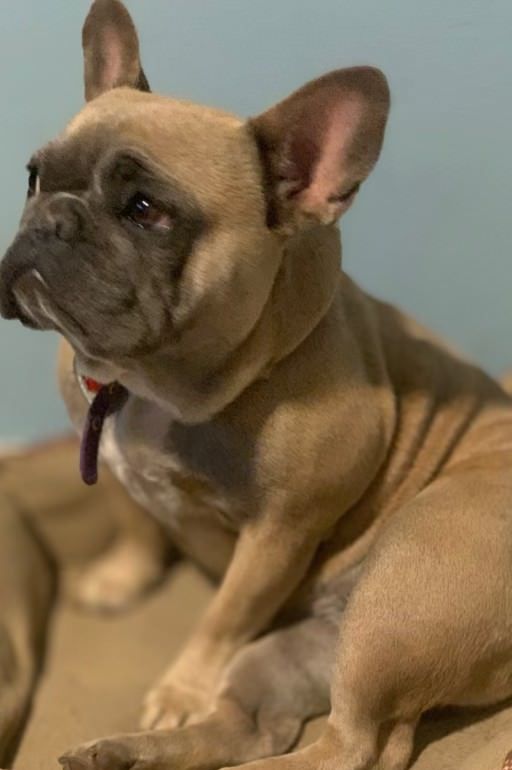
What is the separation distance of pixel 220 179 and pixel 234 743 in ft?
2.30

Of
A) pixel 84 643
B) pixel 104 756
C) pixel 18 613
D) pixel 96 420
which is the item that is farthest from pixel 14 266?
pixel 84 643

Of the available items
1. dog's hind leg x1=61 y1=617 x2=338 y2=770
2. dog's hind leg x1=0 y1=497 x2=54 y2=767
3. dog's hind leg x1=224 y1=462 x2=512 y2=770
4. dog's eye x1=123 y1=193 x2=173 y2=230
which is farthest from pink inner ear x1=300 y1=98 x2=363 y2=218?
dog's hind leg x1=0 y1=497 x2=54 y2=767

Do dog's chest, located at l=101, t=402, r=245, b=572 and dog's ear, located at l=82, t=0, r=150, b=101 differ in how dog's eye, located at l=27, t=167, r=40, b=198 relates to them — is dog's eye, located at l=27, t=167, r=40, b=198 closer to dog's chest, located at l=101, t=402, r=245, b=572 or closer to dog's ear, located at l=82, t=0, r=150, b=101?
dog's ear, located at l=82, t=0, r=150, b=101

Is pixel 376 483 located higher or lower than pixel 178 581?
higher

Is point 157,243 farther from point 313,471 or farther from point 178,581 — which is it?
point 178,581

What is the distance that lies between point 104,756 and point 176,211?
62cm

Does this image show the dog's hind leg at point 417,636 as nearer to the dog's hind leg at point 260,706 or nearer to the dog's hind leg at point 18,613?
the dog's hind leg at point 260,706

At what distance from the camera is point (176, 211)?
3.61ft

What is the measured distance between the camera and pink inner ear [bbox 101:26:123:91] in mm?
1265

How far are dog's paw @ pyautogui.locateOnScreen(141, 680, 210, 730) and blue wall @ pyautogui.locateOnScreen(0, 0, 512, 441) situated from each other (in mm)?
710

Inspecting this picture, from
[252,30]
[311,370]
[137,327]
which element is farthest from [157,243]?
[252,30]

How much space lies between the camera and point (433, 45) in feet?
4.61

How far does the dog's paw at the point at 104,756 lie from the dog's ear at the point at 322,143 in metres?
0.63

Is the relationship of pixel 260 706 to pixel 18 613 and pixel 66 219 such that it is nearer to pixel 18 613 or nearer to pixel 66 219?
pixel 18 613
